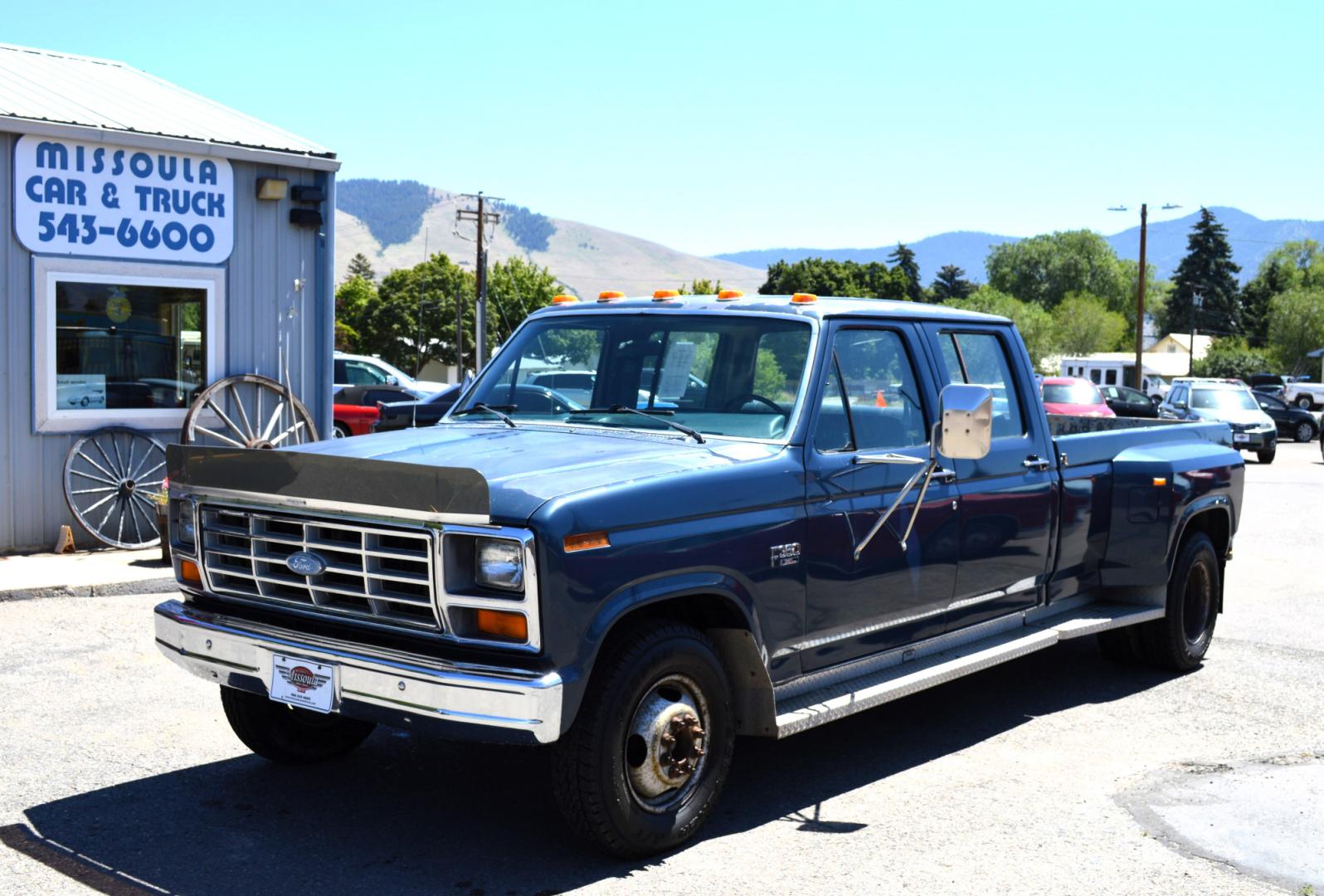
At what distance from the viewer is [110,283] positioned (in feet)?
38.7

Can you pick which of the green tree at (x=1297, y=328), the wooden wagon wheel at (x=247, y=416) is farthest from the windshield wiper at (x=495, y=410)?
the green tree at (x=1297, y=328)

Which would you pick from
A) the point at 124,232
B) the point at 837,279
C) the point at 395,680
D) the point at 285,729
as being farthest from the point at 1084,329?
the point at 395,680

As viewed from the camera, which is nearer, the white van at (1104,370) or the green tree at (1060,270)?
the white van at (1104,370)

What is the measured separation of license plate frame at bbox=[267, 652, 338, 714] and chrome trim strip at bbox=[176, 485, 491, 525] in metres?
0.51

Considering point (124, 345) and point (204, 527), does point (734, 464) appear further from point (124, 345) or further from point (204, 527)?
point (124, 345)

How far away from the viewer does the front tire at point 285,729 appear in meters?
5.61

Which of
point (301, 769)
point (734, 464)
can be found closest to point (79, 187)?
point (301, 769)

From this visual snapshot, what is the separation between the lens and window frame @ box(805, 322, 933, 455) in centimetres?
541

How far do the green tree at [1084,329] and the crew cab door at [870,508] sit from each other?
120 meters

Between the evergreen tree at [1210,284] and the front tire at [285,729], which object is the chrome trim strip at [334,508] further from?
the evergreen tree at [1210,284]

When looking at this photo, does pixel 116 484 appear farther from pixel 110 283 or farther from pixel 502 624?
pixel 502 624

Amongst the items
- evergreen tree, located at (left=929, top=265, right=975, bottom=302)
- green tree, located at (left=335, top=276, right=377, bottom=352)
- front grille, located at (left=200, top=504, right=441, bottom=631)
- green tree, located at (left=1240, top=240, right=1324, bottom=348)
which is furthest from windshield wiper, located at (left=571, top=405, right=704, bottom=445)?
evergreen tree, located at (left=929, top=265, right=975, bottom=302)

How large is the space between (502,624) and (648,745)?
0.70 meters

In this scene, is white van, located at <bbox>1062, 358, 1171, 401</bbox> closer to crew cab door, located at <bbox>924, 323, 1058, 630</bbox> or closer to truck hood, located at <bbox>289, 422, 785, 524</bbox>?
crew cab door, located at <bbox>924, 323, 1058, 630</bbox>
